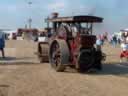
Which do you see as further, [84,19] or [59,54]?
[59,54]

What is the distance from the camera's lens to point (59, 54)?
17.6 meters

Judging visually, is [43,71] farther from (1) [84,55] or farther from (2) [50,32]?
(2) [50,32]

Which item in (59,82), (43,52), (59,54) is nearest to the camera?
(59,82)

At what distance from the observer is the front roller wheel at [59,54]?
17000 mm

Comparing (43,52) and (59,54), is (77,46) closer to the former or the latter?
(59,54)

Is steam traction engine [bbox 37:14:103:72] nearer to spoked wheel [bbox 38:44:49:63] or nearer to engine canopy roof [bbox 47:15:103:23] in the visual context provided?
engine canopy roof [bbox 47:15:103:23]

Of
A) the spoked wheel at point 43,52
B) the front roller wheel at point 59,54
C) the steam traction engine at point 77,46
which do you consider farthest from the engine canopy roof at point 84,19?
the spoked wheel at point 43,52

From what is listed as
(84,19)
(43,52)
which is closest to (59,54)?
(84,19)

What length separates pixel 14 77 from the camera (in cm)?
1531

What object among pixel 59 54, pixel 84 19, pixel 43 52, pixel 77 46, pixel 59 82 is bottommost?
pixel 59 82

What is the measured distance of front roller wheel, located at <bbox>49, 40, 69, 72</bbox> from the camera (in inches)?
669

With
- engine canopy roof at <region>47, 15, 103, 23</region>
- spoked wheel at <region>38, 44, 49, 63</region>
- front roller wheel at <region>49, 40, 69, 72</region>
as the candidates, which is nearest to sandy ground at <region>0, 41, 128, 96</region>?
front roller wheel at <region>49, 40, 69, 72</region>

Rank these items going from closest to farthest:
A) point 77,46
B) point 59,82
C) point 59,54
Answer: point 59,82
point 77,46
point 59,54

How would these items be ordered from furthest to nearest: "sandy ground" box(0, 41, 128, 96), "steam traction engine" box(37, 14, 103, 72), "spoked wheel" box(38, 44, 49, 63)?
"spoked wheel" box(38, 44, 49, 63)
"steam traction engine" box(37, 14, 103, 72)
"sandy ground" box(0, 41, 128, 96)
